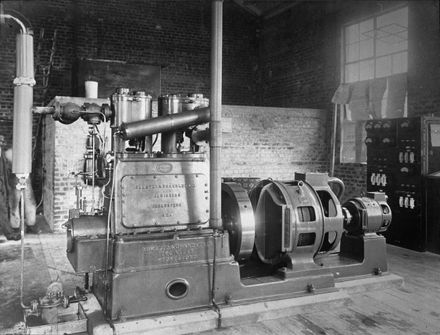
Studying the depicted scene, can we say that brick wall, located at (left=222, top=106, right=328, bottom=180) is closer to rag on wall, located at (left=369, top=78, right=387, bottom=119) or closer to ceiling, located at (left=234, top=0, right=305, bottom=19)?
rag on wall, located at (left=369, top=78, right=387, bottom=119)

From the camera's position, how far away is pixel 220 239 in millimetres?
3207

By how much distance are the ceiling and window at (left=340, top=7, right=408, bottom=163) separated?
2.13 metres

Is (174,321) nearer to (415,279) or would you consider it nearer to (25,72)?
(25,72)

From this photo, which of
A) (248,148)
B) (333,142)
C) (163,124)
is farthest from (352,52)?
(163,124)

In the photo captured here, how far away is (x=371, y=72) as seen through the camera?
26.0ft

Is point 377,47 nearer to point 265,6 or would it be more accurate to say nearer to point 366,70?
point 366,70

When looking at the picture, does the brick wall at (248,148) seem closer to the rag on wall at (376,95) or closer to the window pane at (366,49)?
the rag on wall at (376,95)

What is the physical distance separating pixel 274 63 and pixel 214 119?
772cm

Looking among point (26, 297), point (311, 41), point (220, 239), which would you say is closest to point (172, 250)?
point (220, 239)

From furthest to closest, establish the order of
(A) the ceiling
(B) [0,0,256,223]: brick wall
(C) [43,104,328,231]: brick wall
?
(A) the ceiling < (B) [0,0,256,223]: brick wall < (C) [43,104,328,231]: brick wall

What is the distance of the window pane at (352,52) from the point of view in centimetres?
825

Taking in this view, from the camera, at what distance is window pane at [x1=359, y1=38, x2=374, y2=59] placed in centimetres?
793

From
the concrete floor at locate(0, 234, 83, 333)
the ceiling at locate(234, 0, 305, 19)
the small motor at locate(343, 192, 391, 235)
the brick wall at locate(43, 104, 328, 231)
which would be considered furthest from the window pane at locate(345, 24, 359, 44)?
the concrete floor at locate(0, 234, 83, 333)

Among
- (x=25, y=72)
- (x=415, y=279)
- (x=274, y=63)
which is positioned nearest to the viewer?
(x=25, y=72)
